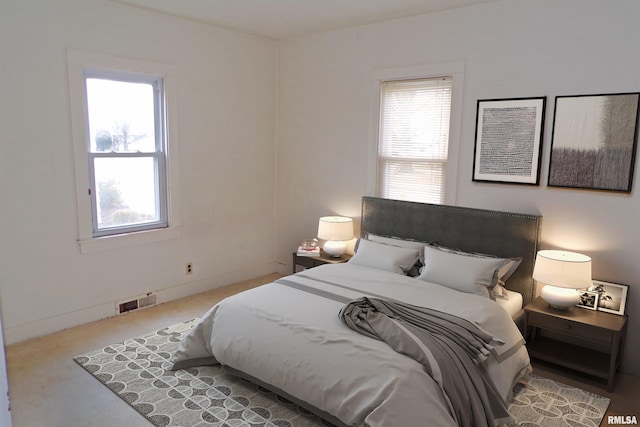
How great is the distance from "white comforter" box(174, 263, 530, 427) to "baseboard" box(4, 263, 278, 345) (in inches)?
48.6

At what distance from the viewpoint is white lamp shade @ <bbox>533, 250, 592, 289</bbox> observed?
123 inches

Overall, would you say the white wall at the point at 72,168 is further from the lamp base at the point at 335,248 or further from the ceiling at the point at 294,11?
the lamp base at the point at 335,248

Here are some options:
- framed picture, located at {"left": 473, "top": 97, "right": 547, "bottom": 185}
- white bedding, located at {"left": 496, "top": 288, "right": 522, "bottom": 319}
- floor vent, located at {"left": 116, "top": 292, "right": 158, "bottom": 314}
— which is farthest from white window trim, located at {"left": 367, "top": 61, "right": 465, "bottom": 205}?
floor vent, located at {"left": 116, "top": 292, "right": 158, "bottom": 314}

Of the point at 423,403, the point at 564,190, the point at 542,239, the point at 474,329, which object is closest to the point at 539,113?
the point at 564,190

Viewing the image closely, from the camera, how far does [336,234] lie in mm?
4523

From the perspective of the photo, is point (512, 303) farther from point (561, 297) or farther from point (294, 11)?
point (294, 11)

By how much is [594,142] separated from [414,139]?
1.47m

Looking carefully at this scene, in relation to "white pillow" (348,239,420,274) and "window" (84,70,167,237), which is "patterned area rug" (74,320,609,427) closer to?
"white pillow" (348,239,420,274)

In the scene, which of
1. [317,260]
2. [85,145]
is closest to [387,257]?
[317,260]

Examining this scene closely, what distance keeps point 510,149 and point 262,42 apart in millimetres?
2884

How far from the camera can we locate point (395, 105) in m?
4.37

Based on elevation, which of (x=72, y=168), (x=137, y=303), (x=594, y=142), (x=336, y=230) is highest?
(x=594, y=142)

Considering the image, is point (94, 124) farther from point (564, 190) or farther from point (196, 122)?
point (564, 190)

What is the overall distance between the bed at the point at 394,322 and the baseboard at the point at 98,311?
1.24 metres
